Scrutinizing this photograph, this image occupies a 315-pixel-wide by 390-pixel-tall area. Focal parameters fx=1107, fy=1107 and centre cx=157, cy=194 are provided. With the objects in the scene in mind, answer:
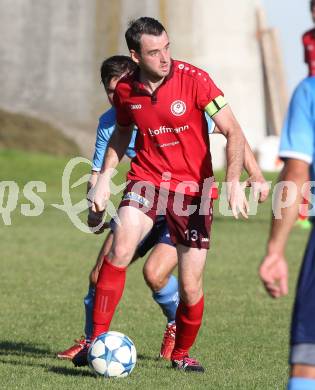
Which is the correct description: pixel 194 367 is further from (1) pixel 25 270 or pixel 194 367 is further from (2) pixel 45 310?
(1) pixel 25 270

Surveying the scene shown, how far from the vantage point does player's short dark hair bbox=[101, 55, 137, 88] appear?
300 inches

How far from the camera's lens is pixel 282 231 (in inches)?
171

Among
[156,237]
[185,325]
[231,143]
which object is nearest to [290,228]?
[231,143]

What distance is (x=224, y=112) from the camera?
678 centimetres

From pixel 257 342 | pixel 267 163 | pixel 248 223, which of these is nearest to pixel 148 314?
pixel 257 342

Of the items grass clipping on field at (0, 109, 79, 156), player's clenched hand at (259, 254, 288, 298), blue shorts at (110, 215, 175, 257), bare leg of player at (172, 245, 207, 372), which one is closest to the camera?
player's clenched hand at (259, 254, 288, 298)

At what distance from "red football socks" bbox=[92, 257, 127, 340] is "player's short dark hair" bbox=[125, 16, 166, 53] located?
1.36 metres

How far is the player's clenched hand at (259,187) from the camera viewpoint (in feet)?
21.4

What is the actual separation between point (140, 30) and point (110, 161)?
90cm

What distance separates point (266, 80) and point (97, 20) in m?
6.69

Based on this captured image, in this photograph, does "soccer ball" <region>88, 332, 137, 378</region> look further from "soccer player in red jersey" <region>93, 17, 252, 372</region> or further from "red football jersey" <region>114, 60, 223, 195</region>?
"red football jersey" <region>114, 60, 223, 195</region>

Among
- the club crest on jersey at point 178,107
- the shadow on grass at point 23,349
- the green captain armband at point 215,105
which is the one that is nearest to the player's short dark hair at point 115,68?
the club crest on jersey at point 178,107

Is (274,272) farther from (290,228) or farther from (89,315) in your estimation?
(89,315)

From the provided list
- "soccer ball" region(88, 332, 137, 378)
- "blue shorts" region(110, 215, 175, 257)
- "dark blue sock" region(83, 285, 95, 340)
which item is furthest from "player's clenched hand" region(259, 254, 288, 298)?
"dark blue sock" region(83, 285, 95, 340)
